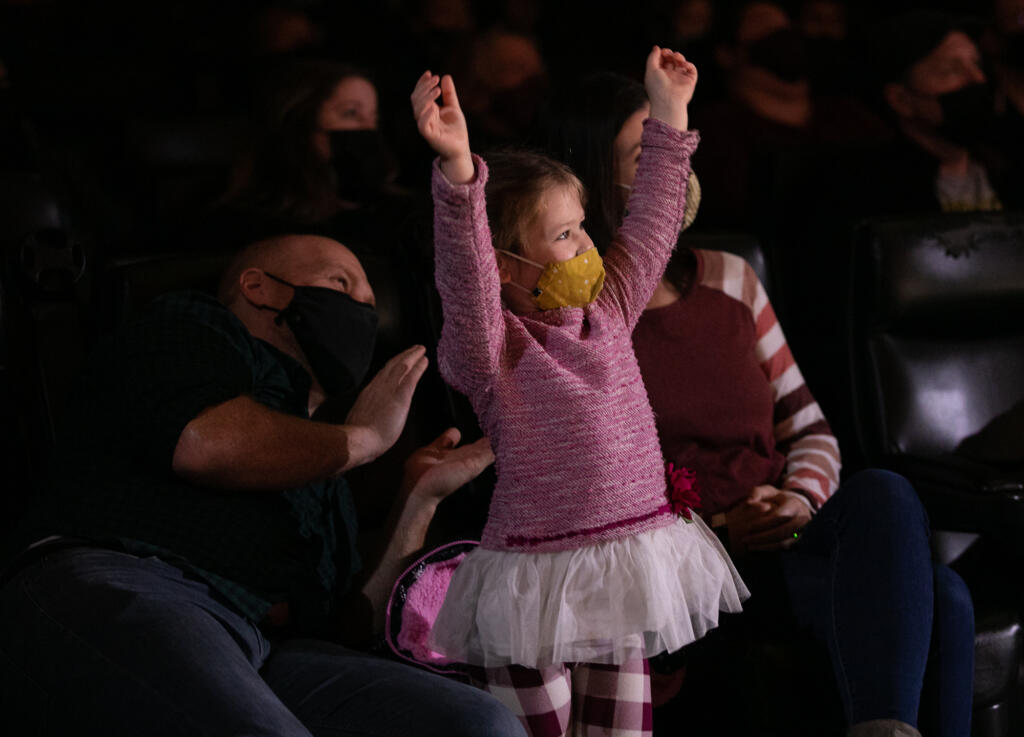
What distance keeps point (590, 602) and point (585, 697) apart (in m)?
0.15

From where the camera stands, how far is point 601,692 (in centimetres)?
140

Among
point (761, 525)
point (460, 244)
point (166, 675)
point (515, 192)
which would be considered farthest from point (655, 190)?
point (166, 675)

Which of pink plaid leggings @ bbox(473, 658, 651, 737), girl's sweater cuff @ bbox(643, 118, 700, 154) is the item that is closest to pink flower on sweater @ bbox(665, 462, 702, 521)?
pink plaid leggings @ bbox(473, 658, 651, 737)

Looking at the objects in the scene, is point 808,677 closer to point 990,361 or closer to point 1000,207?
point 990,361

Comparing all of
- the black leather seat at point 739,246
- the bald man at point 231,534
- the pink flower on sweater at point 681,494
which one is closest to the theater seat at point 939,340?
the black leather seat at point 739,246

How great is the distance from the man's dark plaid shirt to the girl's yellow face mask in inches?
15.3

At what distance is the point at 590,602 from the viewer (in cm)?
133

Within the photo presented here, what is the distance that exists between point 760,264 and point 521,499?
1003 millimetres

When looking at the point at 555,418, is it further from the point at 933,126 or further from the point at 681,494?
the point at 933,126

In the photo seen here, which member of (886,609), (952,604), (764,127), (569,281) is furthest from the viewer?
(764,127)

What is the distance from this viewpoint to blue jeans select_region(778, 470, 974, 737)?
1.48m

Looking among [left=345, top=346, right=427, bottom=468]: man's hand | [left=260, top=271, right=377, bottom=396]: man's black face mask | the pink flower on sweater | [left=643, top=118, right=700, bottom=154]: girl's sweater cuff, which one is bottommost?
the pink flower on sweater

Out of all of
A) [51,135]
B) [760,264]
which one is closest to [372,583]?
[760,264]

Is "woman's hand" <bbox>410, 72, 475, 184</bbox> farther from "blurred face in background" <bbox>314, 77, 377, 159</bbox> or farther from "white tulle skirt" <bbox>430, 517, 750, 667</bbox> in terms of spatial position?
"blurred face in background" <bbox>314, 77, 377, 159</bbox>
